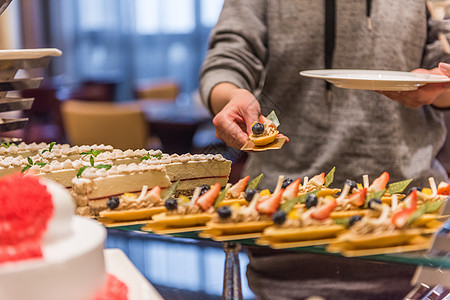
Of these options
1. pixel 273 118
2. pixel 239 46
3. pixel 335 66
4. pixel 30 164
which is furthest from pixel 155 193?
pixel 335 66

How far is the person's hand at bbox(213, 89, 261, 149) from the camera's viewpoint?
1493 millimetres

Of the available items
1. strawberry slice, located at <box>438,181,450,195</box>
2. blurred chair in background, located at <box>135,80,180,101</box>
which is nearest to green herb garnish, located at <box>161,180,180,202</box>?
strawberry slice, located at <box>438,181,450,195</box>

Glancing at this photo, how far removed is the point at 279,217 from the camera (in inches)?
43.9

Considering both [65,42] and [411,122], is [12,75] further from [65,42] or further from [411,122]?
[65,42]

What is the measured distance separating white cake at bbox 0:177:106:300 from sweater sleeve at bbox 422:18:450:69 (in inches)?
57.1

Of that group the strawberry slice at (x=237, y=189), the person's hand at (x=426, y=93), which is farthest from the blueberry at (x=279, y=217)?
the person's hand at (x=426, y=93)

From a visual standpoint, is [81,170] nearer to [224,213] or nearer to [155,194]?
[155,194]

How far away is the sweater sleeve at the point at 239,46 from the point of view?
6.90ft

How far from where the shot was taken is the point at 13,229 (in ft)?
3.01

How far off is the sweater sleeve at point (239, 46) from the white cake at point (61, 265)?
1.14m

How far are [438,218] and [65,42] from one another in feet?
29.3

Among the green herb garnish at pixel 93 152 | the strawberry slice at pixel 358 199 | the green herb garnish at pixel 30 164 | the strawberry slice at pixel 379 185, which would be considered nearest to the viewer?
the strawberry slice at pixel 358 199

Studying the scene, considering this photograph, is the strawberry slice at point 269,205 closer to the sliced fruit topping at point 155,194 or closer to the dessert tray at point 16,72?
the sliced fruit topping at point 155,194

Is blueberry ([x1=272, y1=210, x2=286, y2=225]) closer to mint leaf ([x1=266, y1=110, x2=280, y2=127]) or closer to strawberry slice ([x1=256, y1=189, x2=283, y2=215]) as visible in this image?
strawberry slice ([x1=256, y1=189, x2=283, y2=215])
